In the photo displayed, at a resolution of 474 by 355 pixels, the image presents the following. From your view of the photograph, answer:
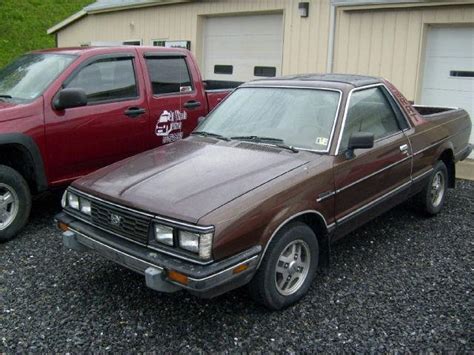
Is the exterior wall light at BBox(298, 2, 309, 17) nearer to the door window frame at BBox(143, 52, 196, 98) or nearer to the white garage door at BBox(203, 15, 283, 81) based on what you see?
the white garage door at BBox(203, 15, 283, 81)

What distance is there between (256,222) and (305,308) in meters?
0.90

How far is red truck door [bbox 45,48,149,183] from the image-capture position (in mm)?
5227

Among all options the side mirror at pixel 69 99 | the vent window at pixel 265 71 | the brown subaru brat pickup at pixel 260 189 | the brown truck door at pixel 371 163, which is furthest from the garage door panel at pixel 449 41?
the side mirror at pixel 69 99

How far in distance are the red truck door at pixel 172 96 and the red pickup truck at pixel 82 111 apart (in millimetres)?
12

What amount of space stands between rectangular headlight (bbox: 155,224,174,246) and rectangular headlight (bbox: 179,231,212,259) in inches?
3.7

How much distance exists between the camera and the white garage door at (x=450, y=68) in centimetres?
841

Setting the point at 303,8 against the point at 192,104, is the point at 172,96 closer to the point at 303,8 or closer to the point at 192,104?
the point at 192,104

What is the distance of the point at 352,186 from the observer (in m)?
4.23

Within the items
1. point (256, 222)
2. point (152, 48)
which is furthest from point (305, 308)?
point (152, 48)

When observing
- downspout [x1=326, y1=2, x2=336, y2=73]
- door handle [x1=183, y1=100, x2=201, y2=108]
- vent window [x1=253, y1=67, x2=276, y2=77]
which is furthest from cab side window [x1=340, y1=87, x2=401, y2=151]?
vent window [x1=253, y1=67, x2=276, y2=77]

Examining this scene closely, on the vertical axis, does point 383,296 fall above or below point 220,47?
below

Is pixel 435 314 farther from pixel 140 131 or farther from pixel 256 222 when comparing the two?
pixel 140 131

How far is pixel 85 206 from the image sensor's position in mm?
3918

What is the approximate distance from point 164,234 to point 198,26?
9713 millimetres
